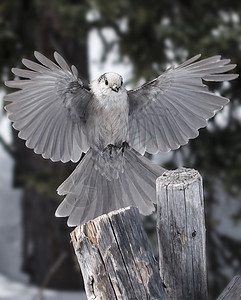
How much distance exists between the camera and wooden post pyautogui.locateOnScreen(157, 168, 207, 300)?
254cm

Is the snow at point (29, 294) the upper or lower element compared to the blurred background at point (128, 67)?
lower

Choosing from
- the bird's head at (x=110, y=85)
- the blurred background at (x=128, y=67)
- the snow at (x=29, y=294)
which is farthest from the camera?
the snow at (x=29, y=294)

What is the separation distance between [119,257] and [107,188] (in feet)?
3.90

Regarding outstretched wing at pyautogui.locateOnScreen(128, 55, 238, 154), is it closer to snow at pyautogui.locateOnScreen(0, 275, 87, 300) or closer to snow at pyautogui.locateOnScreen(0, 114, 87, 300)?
snow at pyautogui.locateOnScreen(0, 114, 87, 300)

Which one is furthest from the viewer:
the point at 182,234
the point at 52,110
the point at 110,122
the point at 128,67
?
the point at 128,67

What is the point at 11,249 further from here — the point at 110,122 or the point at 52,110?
the point at 110,122

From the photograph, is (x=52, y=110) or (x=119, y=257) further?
(x=52, y=110)

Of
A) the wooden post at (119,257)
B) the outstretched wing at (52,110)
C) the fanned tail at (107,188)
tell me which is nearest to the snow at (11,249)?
the fanned tail at (107,188)

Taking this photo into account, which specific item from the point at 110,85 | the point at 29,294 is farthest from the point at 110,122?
the point at 29,294

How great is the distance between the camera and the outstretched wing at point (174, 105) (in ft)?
11.2

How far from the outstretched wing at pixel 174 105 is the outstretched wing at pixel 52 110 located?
31 centimetres

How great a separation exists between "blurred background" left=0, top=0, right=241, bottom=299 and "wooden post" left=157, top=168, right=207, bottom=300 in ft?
7.66

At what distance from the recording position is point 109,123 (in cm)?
339

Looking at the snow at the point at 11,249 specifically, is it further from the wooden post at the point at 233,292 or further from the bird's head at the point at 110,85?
the wooden post at the point at 233,292
